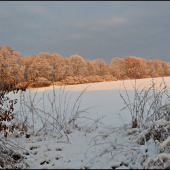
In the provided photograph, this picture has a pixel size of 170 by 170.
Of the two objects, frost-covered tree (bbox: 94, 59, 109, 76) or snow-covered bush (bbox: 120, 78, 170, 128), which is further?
frost-covered tree (bbox: 94, 59, 109, 76)

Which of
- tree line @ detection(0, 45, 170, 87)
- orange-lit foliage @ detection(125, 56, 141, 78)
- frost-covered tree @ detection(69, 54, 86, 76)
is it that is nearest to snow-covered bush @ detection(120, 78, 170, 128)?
tree line @ detection(0, 45, 170, 87)

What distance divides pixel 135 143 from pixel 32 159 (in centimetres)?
129

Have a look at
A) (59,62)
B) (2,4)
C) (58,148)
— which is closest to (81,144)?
(58,148)

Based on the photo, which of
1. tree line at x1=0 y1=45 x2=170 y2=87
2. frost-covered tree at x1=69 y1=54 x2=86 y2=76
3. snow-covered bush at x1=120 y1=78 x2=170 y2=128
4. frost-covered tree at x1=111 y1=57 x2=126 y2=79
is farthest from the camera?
frost-covered tree at x1=111 y1=57 x2=126 y2=79

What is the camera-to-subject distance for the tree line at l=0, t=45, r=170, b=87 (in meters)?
16.3

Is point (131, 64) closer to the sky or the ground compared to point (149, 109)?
closer to the sky

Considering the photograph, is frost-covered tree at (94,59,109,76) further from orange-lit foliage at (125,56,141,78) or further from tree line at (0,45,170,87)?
orange-lit foliage at (125,56,141,78)

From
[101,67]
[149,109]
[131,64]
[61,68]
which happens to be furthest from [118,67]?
[149,109]

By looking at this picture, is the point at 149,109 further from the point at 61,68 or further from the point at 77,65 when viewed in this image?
the point at 77,65

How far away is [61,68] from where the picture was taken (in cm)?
1919

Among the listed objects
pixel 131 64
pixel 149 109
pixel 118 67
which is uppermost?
pixel 131 64

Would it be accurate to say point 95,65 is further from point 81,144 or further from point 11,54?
point 81,144

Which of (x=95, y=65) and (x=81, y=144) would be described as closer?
(x=81, y=144)

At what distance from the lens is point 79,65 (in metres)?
20.4
